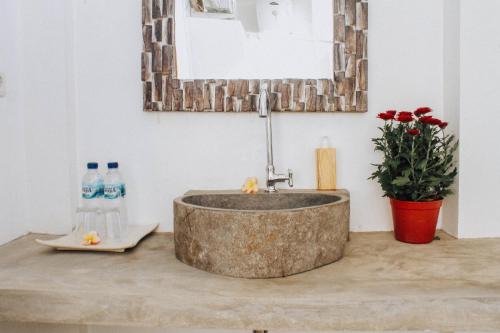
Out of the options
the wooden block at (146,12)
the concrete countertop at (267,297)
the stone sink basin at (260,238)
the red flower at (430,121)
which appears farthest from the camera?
the wooden block at (146,12)

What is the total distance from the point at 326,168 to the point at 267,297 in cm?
61

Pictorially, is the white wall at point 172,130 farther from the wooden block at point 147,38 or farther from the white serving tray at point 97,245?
the white serving tray at point 97,245

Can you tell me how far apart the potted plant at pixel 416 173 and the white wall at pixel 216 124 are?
0.55 ft

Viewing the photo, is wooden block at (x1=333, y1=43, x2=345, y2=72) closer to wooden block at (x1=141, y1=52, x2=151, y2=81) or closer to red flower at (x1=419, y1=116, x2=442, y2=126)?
red flower at (x1=419, y1=116, x2=442, y2=126)

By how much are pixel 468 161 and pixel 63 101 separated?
1.32 m

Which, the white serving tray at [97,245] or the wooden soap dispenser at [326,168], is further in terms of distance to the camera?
the wooden soap dispenser at [326,168]

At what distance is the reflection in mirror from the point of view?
54.3 inches

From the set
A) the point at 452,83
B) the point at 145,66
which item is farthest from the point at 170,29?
the point at 452,83

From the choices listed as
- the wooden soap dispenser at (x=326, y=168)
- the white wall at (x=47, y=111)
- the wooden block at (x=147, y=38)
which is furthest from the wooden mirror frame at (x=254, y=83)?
the white wall at (x=47, y=111)

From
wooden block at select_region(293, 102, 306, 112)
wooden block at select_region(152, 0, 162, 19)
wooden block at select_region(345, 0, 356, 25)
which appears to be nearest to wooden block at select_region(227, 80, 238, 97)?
wooden block at select_region(293, 102, 306, 112)

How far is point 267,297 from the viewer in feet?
2.81

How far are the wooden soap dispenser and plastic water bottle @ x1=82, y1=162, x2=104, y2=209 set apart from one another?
2.35ft

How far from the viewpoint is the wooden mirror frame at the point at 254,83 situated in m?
1.37

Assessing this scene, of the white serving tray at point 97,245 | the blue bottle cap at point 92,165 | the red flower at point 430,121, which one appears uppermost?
the red flower at point 430,121
